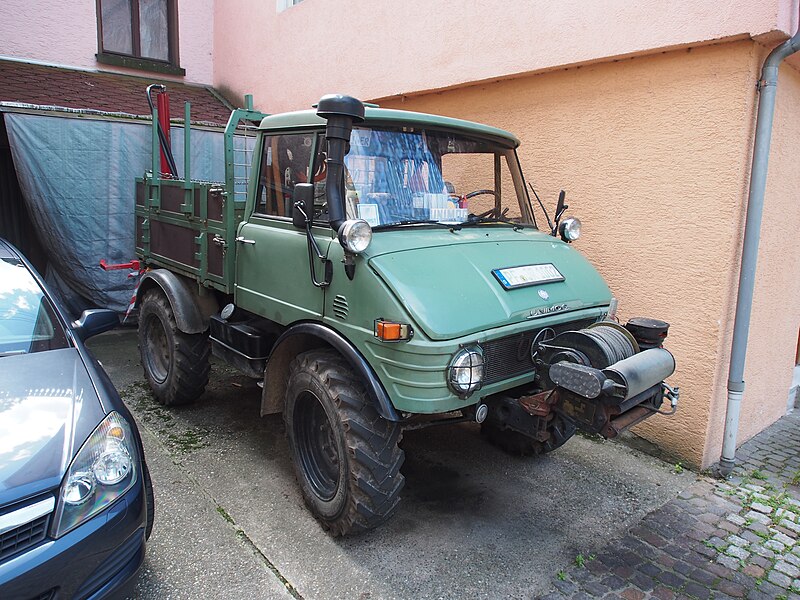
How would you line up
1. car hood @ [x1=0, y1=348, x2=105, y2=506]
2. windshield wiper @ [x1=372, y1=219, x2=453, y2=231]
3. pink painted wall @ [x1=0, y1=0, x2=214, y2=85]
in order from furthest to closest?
pink painted wall @ [x1=0, y1=0, x2=214, y2=85] < windshield wiper @ [x1=372, y1=219, x2=453, y2=231] < car hood @ [x1=0, y1=348, x2=105, y2=506]

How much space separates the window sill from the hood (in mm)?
8482

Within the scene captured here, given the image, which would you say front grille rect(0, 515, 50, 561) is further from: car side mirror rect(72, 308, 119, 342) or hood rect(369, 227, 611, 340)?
hood rect(369, 227, 611, 340)

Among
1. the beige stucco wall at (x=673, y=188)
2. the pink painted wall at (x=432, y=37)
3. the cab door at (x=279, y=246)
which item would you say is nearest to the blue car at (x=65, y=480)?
the cab door at (x=279, y=246)

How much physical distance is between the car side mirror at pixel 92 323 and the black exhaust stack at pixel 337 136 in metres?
1.53

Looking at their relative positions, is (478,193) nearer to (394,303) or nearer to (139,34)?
(394,303)

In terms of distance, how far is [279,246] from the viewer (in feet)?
12.4

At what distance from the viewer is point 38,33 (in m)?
8.84

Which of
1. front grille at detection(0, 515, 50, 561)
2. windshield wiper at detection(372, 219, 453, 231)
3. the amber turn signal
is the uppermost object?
windshield wiper at detection(372, 219, 453, 231)

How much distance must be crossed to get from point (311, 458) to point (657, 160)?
344 centimetres

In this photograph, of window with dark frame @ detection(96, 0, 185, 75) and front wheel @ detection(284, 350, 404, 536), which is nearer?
front wheel @ detection(284, 350, 404, 536)

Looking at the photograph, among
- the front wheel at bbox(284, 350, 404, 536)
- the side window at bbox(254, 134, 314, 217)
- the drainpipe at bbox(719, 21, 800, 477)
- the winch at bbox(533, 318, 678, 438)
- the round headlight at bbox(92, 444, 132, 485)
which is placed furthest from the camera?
the drainpipe at bbox(719, 21, 800, 477)

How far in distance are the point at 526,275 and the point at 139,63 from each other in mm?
9075

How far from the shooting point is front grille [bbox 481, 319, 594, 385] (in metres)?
3.11

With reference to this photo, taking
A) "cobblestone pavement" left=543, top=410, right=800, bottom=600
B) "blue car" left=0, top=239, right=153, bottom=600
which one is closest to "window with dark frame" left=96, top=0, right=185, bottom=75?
"blue car" left=0, top=239, right=153, bottom=600
